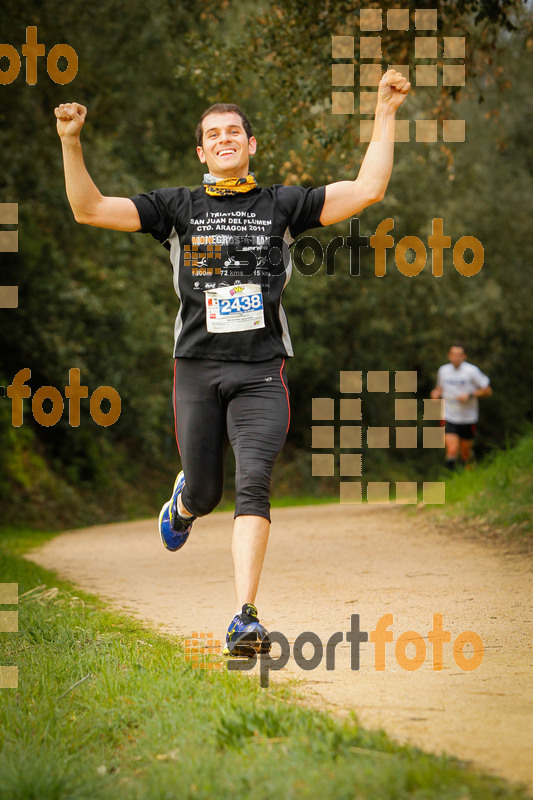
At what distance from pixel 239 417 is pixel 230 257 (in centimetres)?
72

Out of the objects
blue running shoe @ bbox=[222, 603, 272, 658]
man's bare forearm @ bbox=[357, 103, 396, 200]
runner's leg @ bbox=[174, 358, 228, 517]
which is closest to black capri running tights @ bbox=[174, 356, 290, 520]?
runner's leg @ bbox=[174, 358, 228, 517]

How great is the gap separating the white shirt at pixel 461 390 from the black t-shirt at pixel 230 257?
9.48 metres

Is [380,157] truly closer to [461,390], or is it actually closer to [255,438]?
[255,438]

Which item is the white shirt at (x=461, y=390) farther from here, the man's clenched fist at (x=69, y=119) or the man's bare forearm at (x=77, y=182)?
the man's clenched fist at (x=69, y=119)

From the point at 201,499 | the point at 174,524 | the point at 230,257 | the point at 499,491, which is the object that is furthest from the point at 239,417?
the point at 499,491

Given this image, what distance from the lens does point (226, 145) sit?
4.38 meters

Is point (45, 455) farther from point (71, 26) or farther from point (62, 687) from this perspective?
point (62, 687)

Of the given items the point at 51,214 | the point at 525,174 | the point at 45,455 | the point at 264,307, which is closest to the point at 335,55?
the point at 264,307

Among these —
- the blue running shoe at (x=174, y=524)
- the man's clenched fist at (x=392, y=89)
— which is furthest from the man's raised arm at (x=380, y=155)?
the blue running shoe at (x=174, y=524)

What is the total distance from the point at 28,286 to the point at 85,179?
12435mm

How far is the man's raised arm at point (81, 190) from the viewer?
12.9ft

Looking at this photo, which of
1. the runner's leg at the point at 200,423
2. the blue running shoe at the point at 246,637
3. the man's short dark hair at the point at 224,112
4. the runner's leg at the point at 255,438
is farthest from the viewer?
the man's short dark hair at the point at 224,112

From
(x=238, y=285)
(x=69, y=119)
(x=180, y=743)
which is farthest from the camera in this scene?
(x=238, y=285)

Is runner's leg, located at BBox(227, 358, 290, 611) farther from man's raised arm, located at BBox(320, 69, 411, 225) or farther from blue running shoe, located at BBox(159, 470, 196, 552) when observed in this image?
blue running shoe, located at BBox(159, 470, 196, 552)
